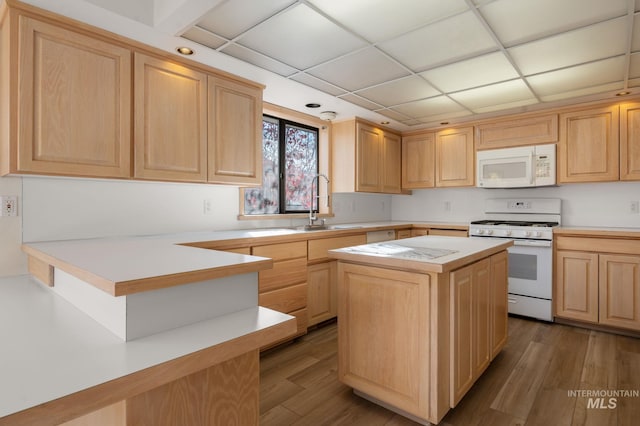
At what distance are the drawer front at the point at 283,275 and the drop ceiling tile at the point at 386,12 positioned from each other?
1758 millimetres

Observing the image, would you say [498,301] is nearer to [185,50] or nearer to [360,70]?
[360,70]

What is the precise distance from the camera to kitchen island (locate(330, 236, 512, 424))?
5.69 feet

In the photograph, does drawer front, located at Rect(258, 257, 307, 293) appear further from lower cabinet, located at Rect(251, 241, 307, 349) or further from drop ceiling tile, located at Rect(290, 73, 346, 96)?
drop ceiling tile, located at Rect(290, 73, 346, 96)

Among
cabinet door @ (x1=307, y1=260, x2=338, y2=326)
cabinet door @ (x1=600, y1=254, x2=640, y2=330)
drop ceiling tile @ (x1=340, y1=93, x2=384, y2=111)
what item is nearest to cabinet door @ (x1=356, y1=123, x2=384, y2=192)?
drop ceiling tile @ (x1=340, y1=93, x2=384, y2=111)

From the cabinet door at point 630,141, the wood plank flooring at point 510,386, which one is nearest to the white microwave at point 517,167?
the cabinet door at point 630,141

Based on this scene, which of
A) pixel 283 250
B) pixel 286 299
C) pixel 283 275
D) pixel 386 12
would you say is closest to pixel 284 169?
pixel 283 250

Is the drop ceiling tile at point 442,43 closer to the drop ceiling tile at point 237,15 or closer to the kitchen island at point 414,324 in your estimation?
the drop ceiling tile at point 237,15

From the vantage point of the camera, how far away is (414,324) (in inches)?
70.2

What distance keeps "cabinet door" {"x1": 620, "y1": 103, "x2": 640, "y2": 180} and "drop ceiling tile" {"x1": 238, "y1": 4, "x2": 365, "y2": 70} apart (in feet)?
9.19

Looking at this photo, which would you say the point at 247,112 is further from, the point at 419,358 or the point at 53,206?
the point at 419,358

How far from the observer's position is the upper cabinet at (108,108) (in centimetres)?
174

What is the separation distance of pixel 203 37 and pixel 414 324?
2052 millimetres

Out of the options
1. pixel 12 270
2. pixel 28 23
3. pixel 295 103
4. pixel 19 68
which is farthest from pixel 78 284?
pixel 295 103

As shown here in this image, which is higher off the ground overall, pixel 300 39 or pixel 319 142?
pixel 300 39
